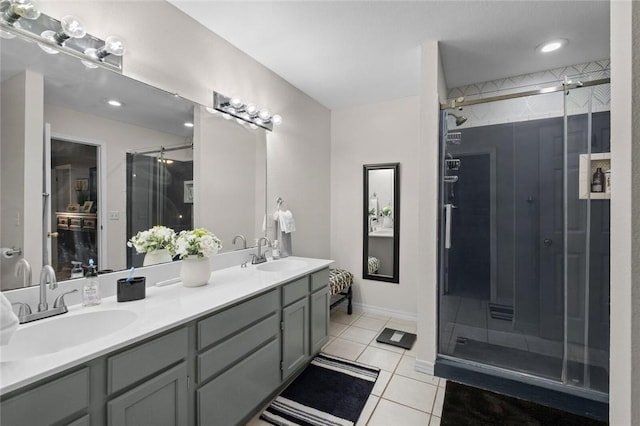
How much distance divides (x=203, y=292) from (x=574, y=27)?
313 cm

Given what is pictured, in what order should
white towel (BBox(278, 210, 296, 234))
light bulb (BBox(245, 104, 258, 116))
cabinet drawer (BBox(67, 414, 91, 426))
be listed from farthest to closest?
1. white towel (BBox(278, 210, 296, 234))
2. light bulb (BBox(245, 104, 258, 116))
3. cabinet drawer (BBox(67, 414, 91, 426))

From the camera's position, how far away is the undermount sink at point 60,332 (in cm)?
111

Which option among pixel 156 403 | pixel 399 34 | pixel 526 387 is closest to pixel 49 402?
pixel 156 403

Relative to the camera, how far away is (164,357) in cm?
122

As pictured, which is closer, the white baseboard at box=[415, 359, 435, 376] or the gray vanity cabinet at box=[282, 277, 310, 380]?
the gray vanity cabinet at box=[282, 277, 310, 380]

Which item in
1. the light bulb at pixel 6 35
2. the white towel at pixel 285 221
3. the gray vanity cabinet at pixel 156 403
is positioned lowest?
the gray vanity cabinet at pixel 156 403

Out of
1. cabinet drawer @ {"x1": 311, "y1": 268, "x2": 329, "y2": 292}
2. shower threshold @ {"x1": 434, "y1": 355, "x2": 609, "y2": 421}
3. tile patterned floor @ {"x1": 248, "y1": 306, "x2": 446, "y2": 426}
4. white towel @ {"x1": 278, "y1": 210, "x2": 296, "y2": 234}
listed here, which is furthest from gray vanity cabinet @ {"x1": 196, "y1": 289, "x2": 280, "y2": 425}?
shower threshold @ {"x1": 434, "y1": 355, "x2": 609, "y2": 421}

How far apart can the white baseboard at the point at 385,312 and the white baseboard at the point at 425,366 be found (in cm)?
101

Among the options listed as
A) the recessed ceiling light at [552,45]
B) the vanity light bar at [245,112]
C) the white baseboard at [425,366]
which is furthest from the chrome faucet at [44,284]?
the recessed ceiling light at [552,45]

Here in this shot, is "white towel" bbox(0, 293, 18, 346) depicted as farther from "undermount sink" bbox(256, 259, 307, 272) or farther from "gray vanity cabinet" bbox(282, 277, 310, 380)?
"undermount sink" bbox(256, 259, 307, 272)

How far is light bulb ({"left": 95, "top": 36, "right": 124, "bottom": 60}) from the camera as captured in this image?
1528mm

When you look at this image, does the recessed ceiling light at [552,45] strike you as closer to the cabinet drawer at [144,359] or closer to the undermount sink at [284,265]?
the undermount sink at [284,265]

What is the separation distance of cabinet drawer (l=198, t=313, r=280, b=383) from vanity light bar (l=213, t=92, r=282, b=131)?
5.33ft

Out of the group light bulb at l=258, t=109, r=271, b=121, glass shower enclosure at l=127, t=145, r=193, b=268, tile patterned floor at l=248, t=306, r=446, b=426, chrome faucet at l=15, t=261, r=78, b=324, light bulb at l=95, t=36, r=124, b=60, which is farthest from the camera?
light bulb at l=258, t=109, r=271, b=121
